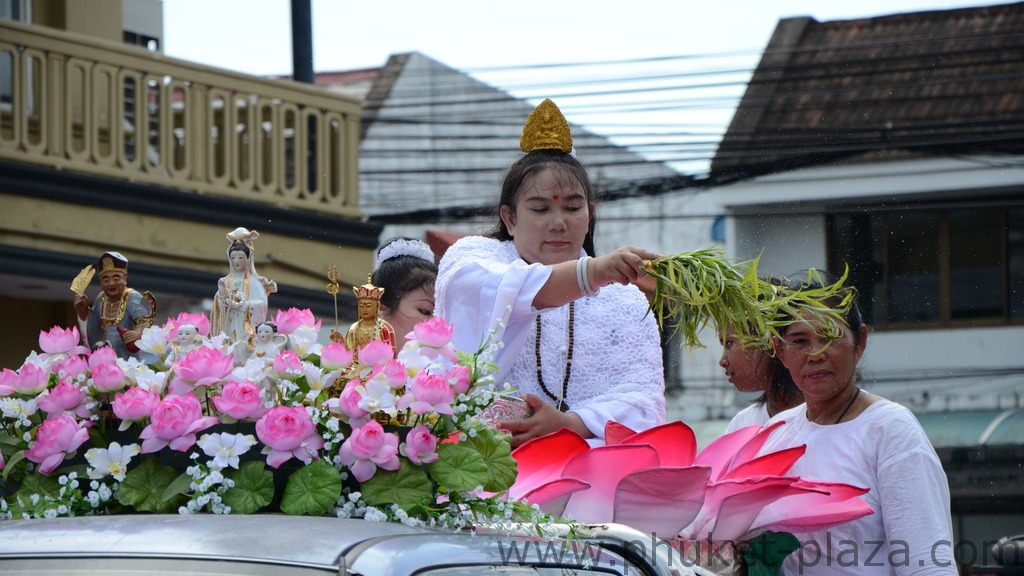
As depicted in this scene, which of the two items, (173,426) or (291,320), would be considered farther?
(291,320)

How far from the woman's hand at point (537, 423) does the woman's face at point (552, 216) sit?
47 centimetres

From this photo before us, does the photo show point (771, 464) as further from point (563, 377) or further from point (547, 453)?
point (563, 377)

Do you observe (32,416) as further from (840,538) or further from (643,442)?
(840,538)

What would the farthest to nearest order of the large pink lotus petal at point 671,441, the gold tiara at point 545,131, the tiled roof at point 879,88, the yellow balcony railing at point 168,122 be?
1. the tiled roof at point 879,88
2. the yellow balcony railing at point 168,122
3. the gold tiara at point 545,131
4. the large pink lotus petal at point 671,441

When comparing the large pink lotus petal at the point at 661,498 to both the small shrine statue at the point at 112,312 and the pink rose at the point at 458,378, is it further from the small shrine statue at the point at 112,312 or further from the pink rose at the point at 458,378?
the small shrine statue at the point at 112,312

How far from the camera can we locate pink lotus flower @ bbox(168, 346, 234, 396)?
2.42 metres

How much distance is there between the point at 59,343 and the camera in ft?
8.72

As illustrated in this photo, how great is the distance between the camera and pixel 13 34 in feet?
30.5

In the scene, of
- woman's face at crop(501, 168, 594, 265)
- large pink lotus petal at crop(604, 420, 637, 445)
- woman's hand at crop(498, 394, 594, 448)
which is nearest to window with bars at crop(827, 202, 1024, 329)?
woman's face at crop(501, 168, 594, 265)

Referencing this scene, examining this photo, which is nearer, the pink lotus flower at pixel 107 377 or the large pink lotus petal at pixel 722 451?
the pink lotus flower at pixel 107 377

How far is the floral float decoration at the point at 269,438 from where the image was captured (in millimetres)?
2279

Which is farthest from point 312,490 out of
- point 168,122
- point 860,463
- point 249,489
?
point 168,122

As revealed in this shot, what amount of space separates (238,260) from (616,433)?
35.0 inches

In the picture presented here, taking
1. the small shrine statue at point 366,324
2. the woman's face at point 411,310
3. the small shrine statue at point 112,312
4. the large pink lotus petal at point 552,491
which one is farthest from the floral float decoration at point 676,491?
the woman's face at point 411,310
